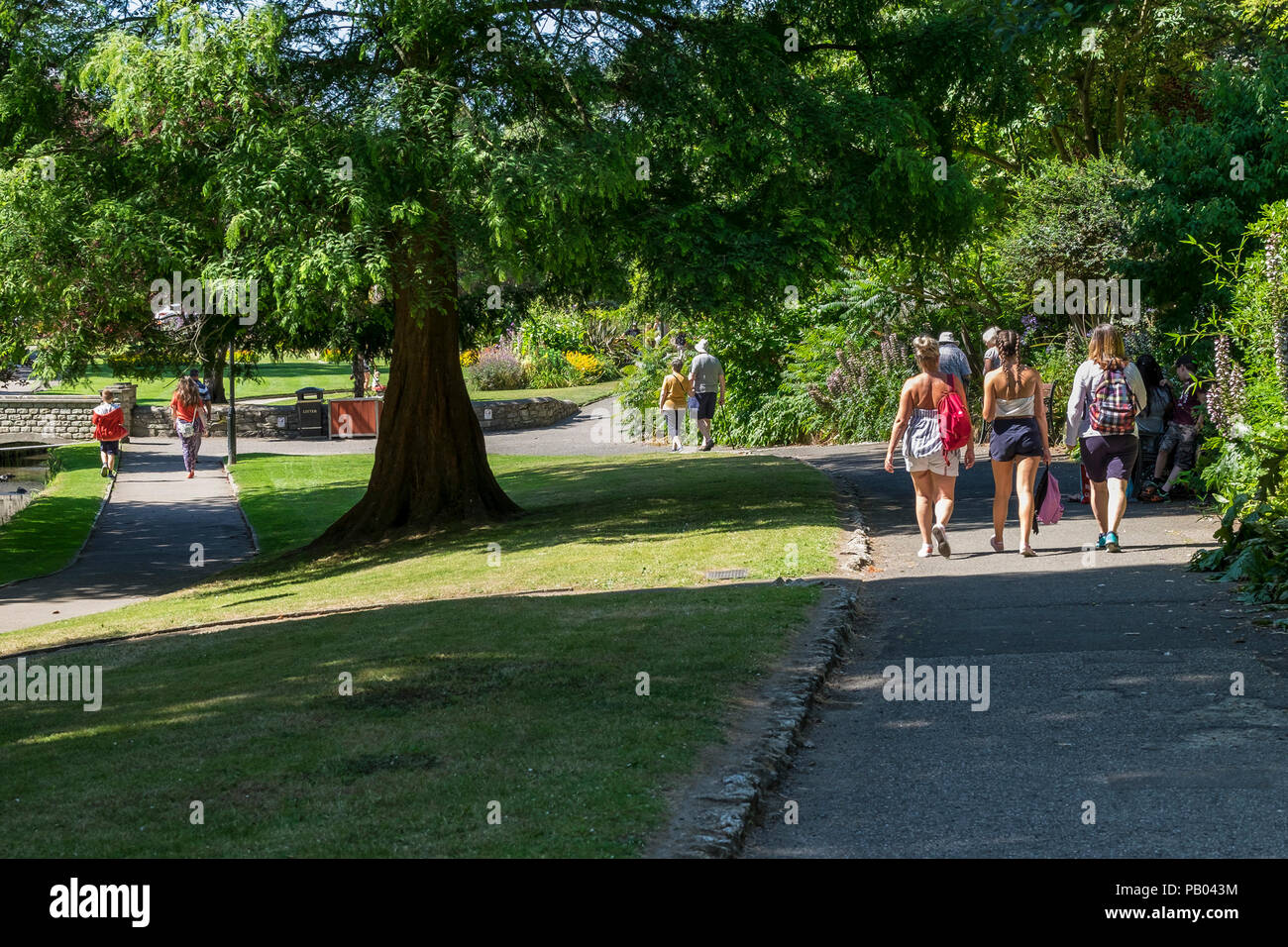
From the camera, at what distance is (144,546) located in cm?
1917

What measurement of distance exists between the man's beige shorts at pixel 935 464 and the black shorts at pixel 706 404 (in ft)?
39.8

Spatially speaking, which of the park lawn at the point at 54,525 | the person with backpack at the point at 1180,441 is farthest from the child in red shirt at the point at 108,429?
the person with backpack at the point at 1180,441

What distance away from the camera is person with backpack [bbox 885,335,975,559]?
11352 millimetres

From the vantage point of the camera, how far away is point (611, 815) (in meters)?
5.09

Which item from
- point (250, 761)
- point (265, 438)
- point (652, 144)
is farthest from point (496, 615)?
point (265, 438)

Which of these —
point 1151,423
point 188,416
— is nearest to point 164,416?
point 188,416

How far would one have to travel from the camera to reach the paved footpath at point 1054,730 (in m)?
5.05

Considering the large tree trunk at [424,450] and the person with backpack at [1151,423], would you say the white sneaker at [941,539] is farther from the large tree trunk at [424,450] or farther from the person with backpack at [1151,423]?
the large tree trunk at [424,450]

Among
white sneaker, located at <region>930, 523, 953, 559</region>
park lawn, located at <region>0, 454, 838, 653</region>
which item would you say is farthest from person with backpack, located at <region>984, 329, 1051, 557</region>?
park lawn, located at <region>0, 454, 838, 653</region>

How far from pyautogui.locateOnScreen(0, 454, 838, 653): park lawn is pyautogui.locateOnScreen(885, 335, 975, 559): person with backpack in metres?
1.03

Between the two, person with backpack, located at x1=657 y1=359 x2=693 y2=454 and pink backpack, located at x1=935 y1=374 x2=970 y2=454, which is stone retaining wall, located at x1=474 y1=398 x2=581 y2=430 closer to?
person with backpack, located at x1=657 y1=359 x2=693 y2=454

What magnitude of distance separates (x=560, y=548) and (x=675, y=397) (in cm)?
1107

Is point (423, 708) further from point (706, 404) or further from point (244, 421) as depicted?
point (244, 421)
